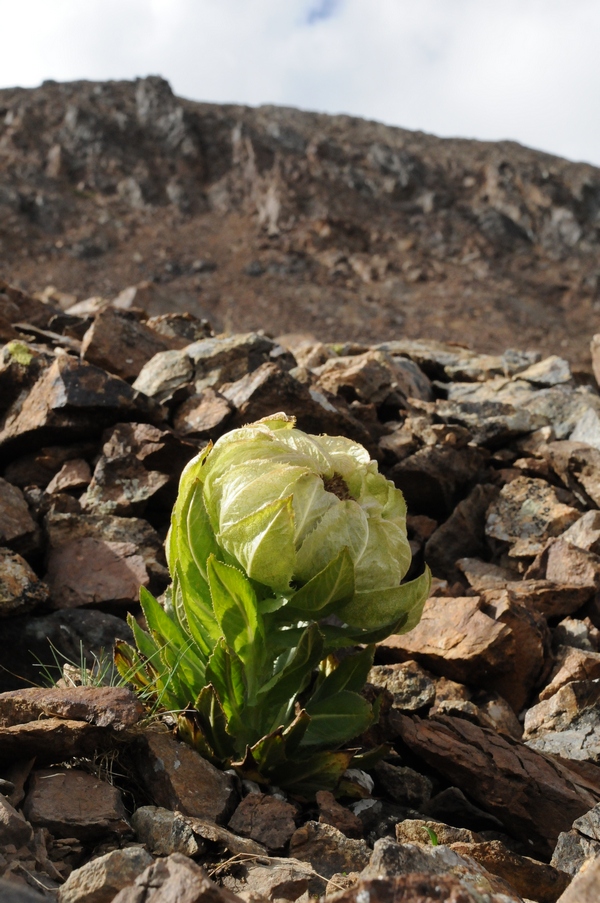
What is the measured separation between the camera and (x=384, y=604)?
2.61 metres

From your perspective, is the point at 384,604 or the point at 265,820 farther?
the point at 384,604

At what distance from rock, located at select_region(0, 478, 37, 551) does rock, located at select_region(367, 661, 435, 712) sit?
74.0 inches

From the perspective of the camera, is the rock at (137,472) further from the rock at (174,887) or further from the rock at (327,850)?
the rock at (174,887)

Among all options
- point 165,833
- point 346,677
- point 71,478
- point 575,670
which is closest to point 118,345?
point 71,478

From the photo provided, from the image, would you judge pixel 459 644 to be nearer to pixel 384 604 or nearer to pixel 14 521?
pixel 384 604

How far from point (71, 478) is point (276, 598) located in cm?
254

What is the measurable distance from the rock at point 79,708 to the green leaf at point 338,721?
61 centimetres

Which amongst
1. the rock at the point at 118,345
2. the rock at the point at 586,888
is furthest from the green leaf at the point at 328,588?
the rock at the point at 118,345

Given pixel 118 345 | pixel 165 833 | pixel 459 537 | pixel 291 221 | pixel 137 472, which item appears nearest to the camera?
pixel 165 833

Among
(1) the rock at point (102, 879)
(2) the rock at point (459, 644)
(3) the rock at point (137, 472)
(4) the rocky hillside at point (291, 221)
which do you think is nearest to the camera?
(1) the rock at point (102, 879)

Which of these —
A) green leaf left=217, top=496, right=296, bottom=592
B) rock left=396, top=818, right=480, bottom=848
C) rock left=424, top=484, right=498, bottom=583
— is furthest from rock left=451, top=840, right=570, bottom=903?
rock left=424, top=484, right=498, bottom=583

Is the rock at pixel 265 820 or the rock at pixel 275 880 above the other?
the rock at pixel 275 880

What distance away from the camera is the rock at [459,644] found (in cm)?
377

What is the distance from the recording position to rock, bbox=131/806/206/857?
86.9 inches
